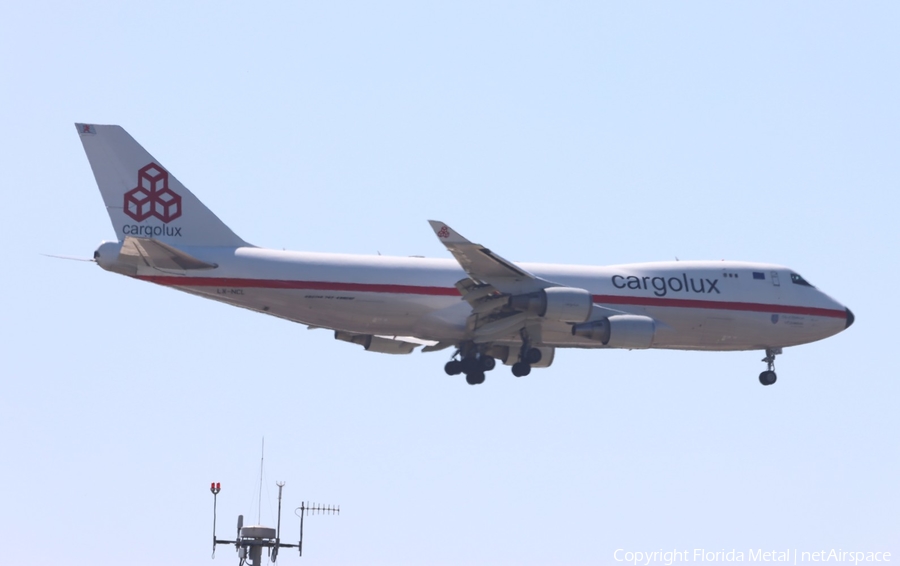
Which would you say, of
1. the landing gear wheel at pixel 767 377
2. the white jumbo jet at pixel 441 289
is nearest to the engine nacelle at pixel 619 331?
the white jumbo jet at pixel 441 289

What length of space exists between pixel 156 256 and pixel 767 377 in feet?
76.6

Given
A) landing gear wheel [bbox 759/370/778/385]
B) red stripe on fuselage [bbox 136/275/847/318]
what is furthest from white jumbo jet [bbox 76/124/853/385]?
landing gear wheel [bbox 759/370/778/385]

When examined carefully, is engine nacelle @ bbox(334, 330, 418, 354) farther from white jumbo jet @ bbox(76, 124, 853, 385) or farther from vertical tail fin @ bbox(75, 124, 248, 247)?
vertical tail fin @ bbox(75, 124, 248, 247)

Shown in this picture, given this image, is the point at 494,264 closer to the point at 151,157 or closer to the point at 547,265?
the point at 547,265

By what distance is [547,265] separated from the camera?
48.6 meters

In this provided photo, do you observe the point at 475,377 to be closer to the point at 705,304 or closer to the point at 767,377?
the point at 705,304

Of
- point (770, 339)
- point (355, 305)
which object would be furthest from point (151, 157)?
point (770, 339)

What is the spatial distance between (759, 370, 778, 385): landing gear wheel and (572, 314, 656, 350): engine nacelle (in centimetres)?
698

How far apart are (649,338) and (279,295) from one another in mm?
12751

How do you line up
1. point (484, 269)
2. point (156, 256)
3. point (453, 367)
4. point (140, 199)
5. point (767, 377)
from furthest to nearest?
1. point (767, 377)
2. point (453, 367)
3. point (140, 199)
4. point (484, 269)
5. point (156, 256)

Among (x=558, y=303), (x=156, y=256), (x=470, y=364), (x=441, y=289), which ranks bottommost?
(x=470, y=364)

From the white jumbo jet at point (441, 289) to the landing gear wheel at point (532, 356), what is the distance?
0.07 m

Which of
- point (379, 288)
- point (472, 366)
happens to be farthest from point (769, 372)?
point (379, 288)

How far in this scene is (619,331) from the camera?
4656 cm
